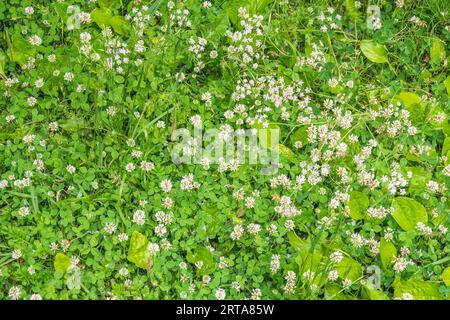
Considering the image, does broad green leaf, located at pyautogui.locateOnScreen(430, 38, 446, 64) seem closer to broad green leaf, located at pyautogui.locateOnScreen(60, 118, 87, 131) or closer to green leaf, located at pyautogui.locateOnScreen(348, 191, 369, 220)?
green leaf, located at pyautogui.locateOnScreen(348, 191, 369, 220)

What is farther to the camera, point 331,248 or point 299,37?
point 299,37

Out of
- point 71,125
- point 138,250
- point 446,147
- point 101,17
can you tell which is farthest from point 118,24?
point 446,147

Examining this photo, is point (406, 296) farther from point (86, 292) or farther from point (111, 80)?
point (111, 80)

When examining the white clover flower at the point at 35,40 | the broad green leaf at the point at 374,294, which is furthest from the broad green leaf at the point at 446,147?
the white clover flower at the point at 35,40

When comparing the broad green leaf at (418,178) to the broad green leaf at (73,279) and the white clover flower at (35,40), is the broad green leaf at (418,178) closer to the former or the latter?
the broad green leaf at (73,279)

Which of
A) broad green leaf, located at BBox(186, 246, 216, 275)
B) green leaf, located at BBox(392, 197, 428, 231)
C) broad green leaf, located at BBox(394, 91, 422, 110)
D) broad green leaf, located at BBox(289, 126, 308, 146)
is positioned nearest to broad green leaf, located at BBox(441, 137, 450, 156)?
broad green leaf, located at BBox(394, 91, 422, 110)
